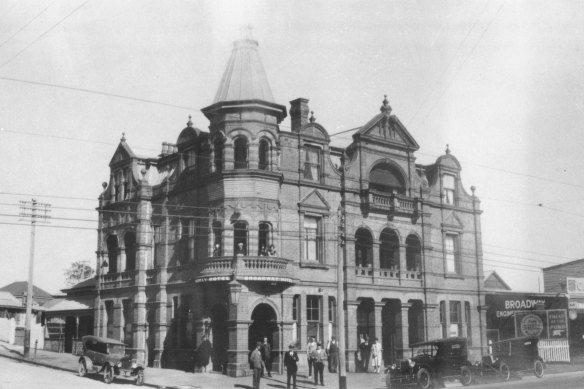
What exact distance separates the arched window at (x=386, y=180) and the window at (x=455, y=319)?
8.34 meters

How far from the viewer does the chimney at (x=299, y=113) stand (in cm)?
3631

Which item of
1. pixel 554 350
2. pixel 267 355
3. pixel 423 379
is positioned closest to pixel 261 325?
pixel 267 355

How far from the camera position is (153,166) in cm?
4103

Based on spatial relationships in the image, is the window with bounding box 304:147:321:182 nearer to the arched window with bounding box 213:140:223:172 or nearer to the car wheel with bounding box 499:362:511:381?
the arched window with bounding box 213:140:223:172

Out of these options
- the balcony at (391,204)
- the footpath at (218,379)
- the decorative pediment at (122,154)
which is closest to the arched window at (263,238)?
the footpath at (218,379)

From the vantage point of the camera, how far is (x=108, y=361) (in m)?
27.5

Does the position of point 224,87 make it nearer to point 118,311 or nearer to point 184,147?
point 184,147

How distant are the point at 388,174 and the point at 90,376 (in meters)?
20.2

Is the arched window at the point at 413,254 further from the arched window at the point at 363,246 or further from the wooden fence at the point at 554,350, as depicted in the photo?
the wooden fence at the point at 554,350

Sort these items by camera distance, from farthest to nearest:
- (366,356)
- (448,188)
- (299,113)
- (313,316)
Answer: (448,188)
(299,113)
(366,356)
(313,316)

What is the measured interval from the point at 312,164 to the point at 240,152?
14.0 ft

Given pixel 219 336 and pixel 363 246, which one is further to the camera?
pixel 363 246

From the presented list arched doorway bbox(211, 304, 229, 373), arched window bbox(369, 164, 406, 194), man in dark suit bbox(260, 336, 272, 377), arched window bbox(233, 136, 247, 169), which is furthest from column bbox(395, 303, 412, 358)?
arched window bbox(233, 136, 247, 169)

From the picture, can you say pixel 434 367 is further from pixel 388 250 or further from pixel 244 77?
pixel 244 77
